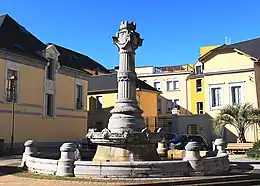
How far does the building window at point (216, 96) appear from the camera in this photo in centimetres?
3641

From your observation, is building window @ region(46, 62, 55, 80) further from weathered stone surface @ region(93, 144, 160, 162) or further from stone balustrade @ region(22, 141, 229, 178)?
weathered stone surface @ region(93, 144, 160, 162)

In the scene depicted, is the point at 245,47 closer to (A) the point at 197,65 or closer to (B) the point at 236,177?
(A) the point at 197,65

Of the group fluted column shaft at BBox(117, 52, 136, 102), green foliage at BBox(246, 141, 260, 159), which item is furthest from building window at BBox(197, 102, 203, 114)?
fluted column shaft at BBox(117, 52, 136, 102)

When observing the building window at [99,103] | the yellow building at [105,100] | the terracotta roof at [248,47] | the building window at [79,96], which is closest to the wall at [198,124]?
the yellow building at [105,100]

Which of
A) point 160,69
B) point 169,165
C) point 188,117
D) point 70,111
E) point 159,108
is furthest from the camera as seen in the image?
point 160,69

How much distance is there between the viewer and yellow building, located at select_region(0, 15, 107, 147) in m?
28.4

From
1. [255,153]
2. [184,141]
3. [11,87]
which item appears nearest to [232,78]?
[184,141]

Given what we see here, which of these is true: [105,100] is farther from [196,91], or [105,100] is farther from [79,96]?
[196,91]

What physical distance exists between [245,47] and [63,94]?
19137mm

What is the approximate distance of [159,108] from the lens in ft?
185

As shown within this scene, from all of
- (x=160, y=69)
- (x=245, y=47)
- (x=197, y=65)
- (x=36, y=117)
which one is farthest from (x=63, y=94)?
(x=160, y=69)

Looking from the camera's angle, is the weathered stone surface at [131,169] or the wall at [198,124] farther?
the wall at [198,124]

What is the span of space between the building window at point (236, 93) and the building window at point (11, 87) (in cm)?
2023

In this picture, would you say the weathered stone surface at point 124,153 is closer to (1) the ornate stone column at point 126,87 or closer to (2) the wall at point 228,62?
(1) the ornate stone column at point 126,87
